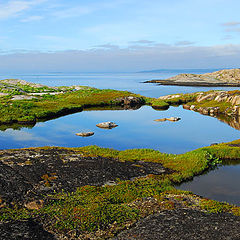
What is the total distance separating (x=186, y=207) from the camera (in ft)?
79.6

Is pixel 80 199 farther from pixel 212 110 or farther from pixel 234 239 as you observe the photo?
pixel 212 110

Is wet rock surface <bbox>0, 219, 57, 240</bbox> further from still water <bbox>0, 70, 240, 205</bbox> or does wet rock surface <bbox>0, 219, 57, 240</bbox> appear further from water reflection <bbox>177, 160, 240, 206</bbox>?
still water <bbox>0, 70, 240, 205</bbox>

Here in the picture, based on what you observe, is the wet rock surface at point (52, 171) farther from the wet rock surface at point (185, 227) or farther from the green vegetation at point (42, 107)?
the green vegetation at point (42, 107)

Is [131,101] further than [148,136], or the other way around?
[131,101]

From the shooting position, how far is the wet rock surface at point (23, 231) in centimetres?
1916

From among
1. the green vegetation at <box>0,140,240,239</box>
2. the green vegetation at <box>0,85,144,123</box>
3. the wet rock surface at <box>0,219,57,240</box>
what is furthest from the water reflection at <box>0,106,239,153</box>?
the wet rock surface at <box>0,219,57,240</box>

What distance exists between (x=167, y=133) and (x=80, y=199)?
39.1 metres

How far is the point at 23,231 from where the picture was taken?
19812mm

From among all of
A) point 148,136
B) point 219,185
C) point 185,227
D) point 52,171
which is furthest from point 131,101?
point 185,227

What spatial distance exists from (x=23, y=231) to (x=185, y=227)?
12.2 meters

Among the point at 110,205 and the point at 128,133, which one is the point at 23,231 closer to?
the point at 110,205

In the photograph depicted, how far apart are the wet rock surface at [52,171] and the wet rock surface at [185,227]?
9223 millimetres

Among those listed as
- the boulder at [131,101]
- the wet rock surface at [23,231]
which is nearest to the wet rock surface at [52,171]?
the wet rock surface at [23,231]

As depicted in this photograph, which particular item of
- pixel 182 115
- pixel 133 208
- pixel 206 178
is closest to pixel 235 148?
pixel 206 178
